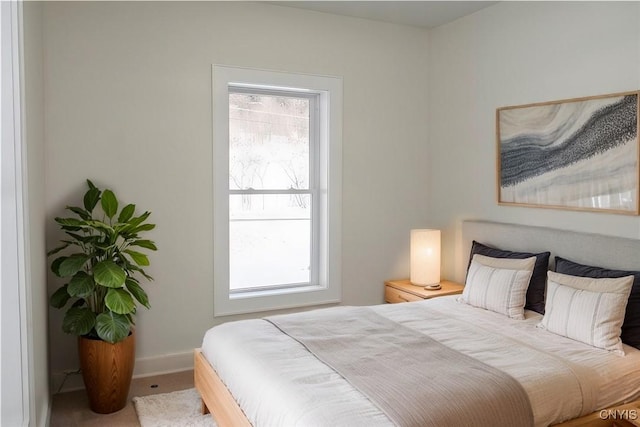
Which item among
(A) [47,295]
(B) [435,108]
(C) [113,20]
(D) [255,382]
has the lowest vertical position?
(D) [255,382]

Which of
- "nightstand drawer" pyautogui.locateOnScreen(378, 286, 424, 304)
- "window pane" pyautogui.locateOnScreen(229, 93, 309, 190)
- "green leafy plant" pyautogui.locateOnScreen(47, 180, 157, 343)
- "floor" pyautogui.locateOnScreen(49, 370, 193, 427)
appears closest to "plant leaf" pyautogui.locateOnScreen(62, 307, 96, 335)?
"green leafy plant" pyautogui.locateOnScreen(47, 180, 157, 343)

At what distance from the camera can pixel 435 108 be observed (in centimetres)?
465

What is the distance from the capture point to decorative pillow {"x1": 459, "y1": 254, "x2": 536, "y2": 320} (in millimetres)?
3262

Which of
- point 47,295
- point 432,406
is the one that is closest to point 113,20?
point 47,295

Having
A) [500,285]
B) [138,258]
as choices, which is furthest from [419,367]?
[138,258]

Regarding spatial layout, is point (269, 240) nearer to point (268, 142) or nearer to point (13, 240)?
point (268, 142)

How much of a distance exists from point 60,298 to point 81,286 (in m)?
0.23

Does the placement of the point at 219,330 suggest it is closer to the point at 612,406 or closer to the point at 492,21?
the point at 612,406

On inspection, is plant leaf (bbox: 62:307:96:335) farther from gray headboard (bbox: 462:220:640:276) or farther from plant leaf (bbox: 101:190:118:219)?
→ gray headboard (bbox: 462:220:640:276)

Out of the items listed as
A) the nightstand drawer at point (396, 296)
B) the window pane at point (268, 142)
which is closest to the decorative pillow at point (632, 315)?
the nightstand drawer at point (396, 296)

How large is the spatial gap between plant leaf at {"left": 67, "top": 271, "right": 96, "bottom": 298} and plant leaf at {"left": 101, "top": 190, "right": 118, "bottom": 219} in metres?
0.42

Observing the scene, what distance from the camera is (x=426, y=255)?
4.28 m

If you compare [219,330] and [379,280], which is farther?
[379,280]

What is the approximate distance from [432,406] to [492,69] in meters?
2.84
